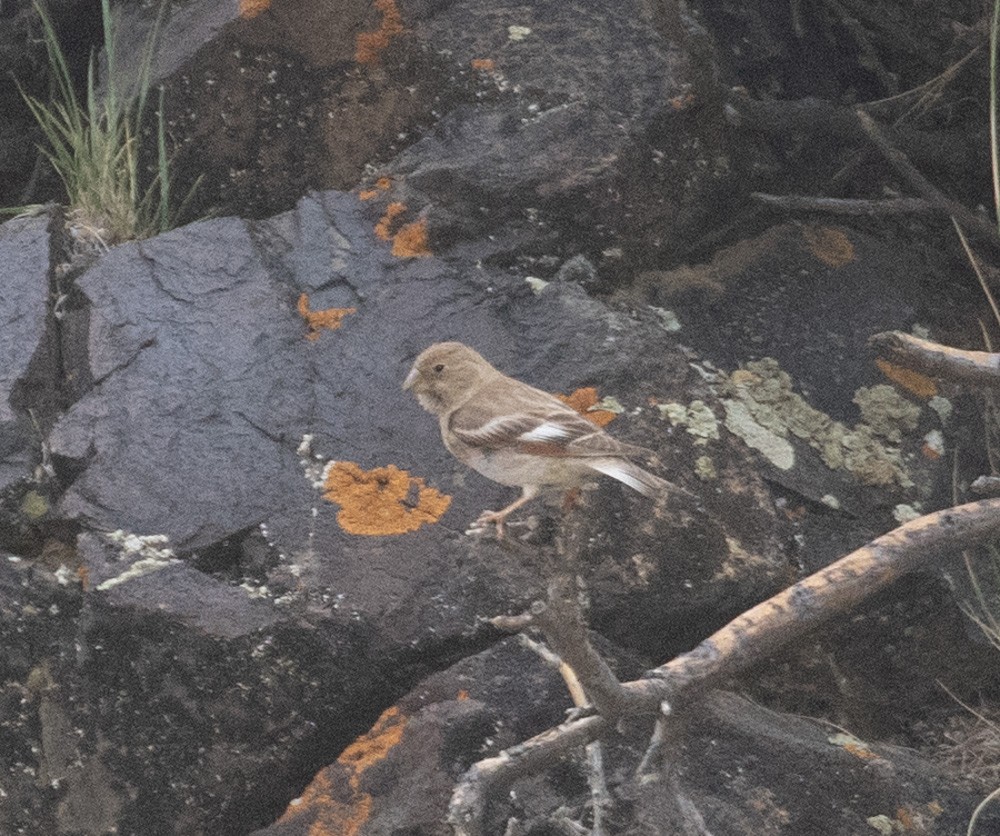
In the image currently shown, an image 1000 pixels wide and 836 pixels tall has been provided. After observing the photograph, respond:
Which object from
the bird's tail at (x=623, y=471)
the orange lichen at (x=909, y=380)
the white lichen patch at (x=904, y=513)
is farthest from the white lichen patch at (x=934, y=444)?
the bird's tail at (x=623, y=471)

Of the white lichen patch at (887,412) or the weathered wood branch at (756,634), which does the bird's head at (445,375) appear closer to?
the weathered wood branch at (756,634)

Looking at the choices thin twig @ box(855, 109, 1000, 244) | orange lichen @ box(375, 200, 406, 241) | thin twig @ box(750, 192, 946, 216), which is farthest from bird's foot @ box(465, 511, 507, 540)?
thin twig @ box(855, 109, 1000, 244)

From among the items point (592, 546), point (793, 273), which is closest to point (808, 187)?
point (793, 273)

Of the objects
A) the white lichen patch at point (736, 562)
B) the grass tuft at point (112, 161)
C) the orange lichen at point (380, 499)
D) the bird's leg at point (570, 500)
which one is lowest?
the white lichen patch at point (736, 562)

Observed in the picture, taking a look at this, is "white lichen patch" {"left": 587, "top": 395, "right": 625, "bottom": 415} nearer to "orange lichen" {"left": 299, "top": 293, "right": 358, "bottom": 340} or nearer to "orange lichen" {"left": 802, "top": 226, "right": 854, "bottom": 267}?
"orange lichen" {"left": 299, "top": 293, "right": 358, "bottom": 340}

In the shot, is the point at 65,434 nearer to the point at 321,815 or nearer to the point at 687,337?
the point at 321,815

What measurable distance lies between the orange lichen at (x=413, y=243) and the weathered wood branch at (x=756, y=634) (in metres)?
1.63

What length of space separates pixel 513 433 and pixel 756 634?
75cm

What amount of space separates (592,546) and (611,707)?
815 mm

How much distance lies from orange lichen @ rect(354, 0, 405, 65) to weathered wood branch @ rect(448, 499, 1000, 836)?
2458 mm

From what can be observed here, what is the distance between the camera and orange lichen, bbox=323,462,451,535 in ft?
13.0

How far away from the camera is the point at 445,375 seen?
3795mm

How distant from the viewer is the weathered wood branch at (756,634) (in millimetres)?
3100

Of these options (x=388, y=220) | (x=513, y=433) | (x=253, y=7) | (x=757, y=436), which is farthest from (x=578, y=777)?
(x=253, y=7)
